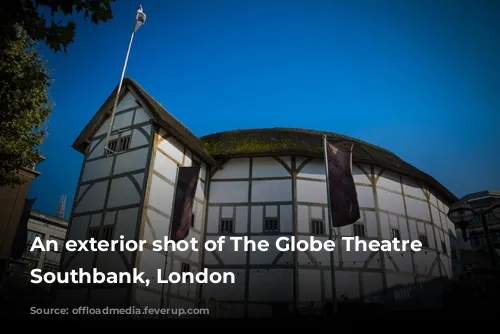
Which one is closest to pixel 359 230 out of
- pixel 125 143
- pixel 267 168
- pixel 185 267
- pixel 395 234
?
pixel 395 234

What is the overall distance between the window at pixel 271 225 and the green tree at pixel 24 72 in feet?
35.8

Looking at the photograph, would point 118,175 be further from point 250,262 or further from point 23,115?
point 250,262

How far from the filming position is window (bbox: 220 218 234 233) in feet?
62.1

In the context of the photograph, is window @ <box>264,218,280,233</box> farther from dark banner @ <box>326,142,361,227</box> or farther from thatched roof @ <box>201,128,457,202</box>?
dark banner @ <box>326,142,361,227</box>

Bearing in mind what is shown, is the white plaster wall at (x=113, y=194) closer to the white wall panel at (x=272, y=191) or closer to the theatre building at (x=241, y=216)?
the theatre building at (x=241, y=216)

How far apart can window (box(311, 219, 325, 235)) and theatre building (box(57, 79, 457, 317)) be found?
2.1 inches

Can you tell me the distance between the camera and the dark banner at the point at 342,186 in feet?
47.5

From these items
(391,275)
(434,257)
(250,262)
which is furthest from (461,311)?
(434,257)

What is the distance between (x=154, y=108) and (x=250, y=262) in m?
9.14

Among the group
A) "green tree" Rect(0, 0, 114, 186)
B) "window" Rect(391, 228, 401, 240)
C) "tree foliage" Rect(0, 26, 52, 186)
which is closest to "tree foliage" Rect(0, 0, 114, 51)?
"green tree" Rect(0, 0, 114, 186)

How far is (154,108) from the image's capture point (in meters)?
17.4

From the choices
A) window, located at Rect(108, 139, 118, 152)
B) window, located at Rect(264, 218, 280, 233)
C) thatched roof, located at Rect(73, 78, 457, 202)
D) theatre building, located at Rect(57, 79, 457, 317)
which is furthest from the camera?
thatched roof, located at Rect(73, 78, 457, 202)

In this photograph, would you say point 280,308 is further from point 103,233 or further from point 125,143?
point 125,143

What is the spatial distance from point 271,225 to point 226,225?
247 cm
